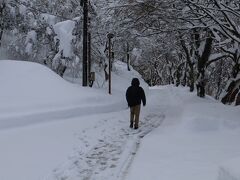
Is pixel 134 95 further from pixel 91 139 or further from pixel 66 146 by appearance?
pixel 66 146

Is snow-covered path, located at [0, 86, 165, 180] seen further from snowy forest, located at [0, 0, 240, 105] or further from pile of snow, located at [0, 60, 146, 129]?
snowy forest, located at [0, 0, 240, 105]

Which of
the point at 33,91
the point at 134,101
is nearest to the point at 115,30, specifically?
the point at 33,91

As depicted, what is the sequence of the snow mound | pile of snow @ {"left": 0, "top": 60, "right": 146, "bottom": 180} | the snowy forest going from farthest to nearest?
the snowy forest < the snow mound < pile of snow @ {"left": 0, "top": 60, "right": 146, "bottom": 180}

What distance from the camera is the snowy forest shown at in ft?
55.2

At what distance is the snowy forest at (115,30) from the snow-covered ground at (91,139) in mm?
3919

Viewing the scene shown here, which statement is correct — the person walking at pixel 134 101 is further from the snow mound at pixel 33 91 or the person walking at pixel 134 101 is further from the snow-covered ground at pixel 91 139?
the snow mound at pixel 33 91

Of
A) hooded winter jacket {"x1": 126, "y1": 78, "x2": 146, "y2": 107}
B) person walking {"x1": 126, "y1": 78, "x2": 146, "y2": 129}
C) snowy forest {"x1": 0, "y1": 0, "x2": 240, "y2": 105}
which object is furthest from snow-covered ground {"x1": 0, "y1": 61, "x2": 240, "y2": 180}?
snowy forest {"x1": 0, "y1": 0, "x2": 240, "y2": 105}

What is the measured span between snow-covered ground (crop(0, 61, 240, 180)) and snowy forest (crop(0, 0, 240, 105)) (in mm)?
3919

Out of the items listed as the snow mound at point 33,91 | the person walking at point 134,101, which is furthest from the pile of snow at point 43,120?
the person walking at point 134,101

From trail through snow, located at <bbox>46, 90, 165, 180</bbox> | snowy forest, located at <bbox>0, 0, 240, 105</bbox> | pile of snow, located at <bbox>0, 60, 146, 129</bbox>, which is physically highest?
snowy forest, located at <bbox>0, 0, 240, 105</bbox>

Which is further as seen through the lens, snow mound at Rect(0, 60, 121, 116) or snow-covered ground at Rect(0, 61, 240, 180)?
snow mound at Rect(0, 60, 121, 116)

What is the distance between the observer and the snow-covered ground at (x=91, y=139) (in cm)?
799

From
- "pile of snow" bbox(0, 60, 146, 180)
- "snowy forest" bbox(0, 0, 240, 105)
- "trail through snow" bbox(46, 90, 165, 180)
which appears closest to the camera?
"trail through snow" bbox(46, 90, 165, 180)

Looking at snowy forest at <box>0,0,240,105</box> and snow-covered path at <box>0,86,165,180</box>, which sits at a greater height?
snowy forest at <box>0,0,240,105</box>
